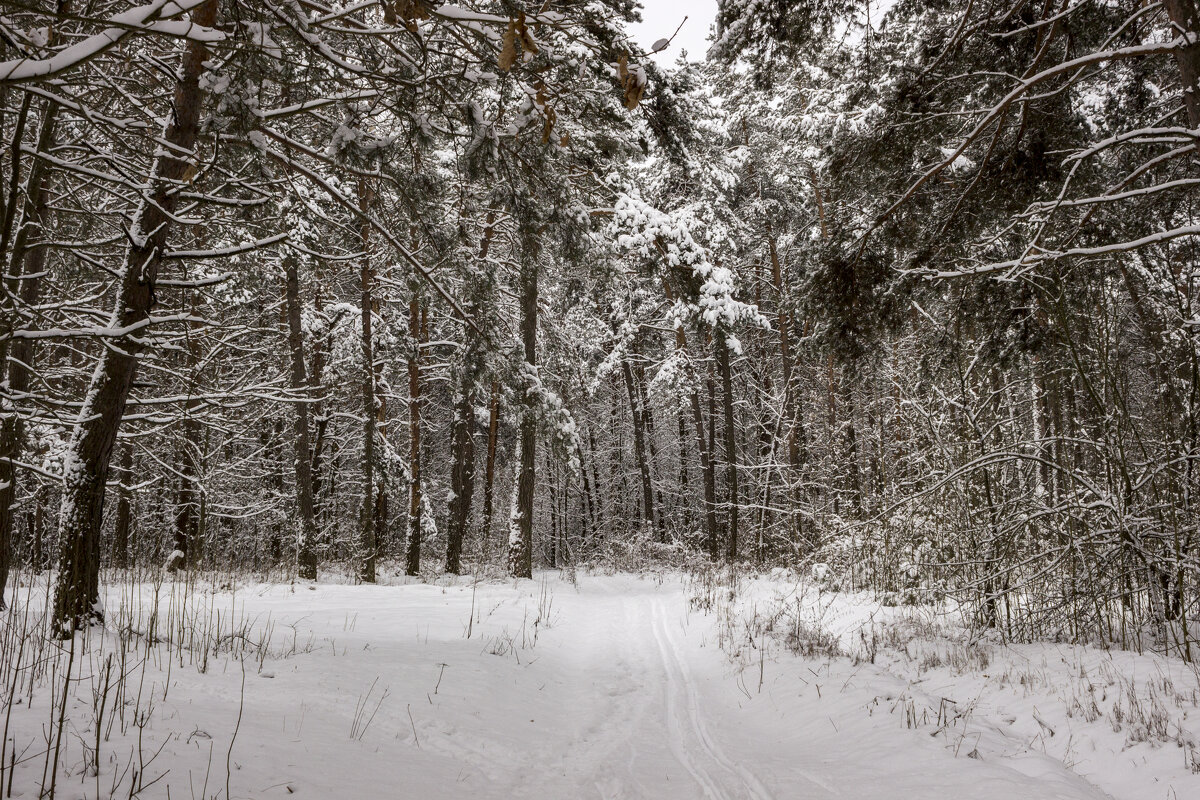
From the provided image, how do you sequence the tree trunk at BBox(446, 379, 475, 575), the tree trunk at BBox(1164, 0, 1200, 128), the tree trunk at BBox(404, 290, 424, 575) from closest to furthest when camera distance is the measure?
the tree trunk at BBox(1164, 0, 1200, 128)
the tree trunk at BBox(446, 379, 475, 575)
the tree trunk at BBox(404, 290, 424, 575)

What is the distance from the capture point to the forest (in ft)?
11.4

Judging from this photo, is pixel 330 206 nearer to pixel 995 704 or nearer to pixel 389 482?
pixel 389 482

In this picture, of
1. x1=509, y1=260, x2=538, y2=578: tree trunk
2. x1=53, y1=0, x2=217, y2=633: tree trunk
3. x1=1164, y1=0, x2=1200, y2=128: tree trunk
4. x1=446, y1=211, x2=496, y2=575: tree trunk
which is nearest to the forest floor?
x1=53, y1=0, x2=217, y2=633: tree trunk

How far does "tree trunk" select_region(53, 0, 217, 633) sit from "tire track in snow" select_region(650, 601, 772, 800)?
4.68m

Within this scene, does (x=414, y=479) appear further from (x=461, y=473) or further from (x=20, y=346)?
(x=20, y=346)

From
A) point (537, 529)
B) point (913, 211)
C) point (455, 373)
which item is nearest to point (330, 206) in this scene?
point (455, 373)

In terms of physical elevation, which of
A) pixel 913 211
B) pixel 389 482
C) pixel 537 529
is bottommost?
pixel 537 529

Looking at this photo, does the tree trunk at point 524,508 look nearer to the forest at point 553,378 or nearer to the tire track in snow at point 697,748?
the forest at point 553,378

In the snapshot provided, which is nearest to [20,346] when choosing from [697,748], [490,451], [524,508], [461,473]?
[697,748]

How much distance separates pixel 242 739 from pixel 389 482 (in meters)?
14.6

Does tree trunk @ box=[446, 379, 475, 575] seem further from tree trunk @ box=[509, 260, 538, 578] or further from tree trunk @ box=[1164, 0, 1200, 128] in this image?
tree trunk @ box=[1164, 0, 1200, 128]

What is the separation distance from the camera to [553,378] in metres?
11.6

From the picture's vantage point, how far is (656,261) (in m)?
9.59

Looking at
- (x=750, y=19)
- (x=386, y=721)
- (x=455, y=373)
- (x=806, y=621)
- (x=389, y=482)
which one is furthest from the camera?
(x=389, y=482)
